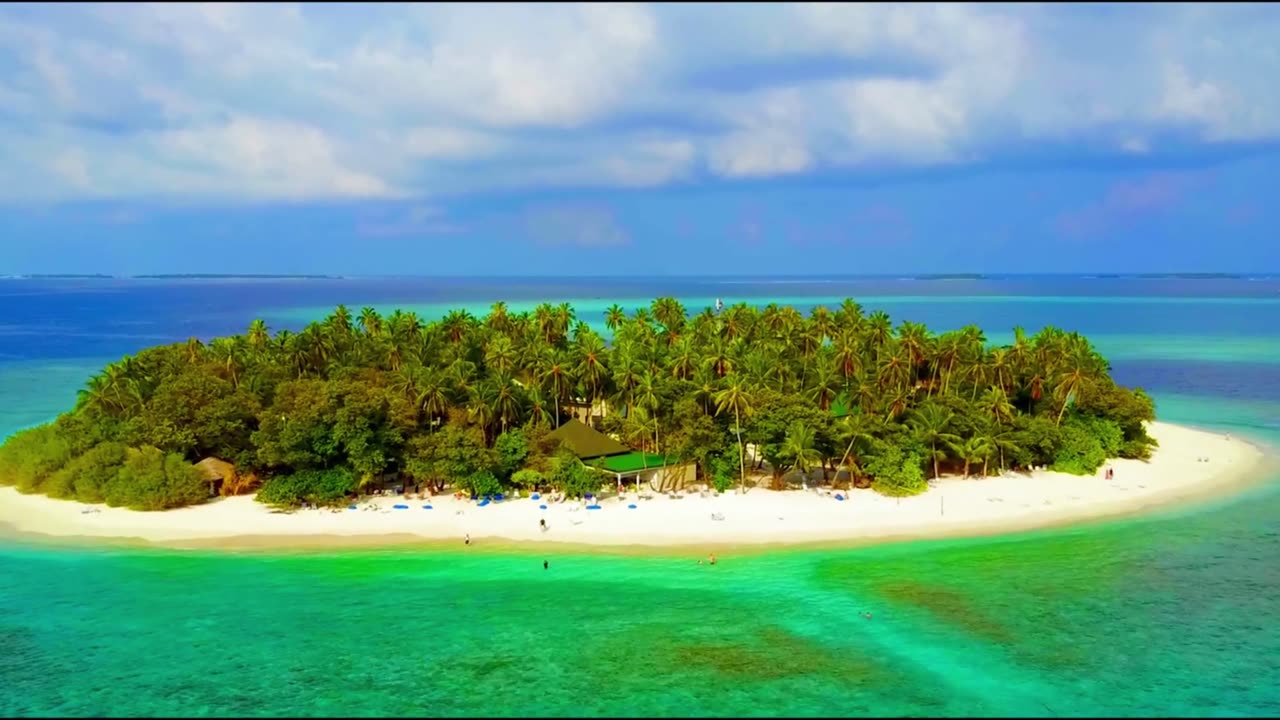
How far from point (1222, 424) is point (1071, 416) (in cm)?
2952

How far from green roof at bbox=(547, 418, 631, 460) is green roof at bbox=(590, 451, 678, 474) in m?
0.63

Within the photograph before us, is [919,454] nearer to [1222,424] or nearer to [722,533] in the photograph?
[722,533]

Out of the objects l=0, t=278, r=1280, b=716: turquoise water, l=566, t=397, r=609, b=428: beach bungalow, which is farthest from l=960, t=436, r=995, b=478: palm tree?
l=566, t=397, r=609, b=428: beach bungalow

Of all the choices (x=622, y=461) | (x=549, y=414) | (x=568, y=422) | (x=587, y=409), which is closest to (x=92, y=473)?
(x=549, y=414)

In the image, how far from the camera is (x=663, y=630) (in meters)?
40.8

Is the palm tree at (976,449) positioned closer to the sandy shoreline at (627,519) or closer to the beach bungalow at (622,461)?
the sandy shoreline at (627,519)

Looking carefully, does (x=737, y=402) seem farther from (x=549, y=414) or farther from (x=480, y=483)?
(x=480, y=483)

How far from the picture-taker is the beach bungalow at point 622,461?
62000 mm

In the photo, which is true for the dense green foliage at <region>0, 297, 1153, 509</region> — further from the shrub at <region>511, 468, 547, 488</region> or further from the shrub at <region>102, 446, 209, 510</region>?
the shrub at <region>511, 468, 547, 488</region>

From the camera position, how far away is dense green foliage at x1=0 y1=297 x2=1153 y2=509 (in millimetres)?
57844

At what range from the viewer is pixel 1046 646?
129 ft

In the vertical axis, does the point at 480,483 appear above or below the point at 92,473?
below

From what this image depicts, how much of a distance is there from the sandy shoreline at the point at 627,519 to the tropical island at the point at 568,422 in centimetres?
156

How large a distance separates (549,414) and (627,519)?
617 inches
